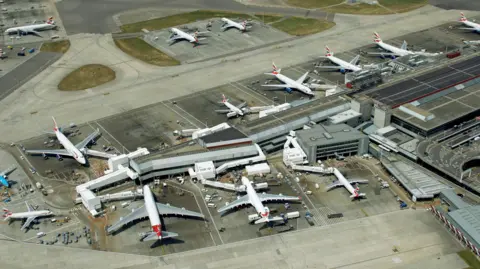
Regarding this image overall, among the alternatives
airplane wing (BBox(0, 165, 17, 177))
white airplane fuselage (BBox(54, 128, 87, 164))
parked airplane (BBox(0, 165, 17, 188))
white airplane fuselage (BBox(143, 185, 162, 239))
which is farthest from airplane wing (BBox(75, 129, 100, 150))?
white airplane fuselage (BBox(143, 185, 162, 239))

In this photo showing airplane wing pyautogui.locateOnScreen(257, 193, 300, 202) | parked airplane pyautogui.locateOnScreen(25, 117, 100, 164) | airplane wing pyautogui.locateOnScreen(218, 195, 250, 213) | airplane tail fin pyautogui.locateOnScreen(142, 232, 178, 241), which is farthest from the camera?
parked airplane pyautogui.locateOnScreen(25, 117, 100, 164)

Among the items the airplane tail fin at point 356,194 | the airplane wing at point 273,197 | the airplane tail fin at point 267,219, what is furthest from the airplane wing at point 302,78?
the airplane tail fin at point 267,219

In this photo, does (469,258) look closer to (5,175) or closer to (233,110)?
(233,110)

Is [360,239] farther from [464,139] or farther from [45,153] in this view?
[45,153]

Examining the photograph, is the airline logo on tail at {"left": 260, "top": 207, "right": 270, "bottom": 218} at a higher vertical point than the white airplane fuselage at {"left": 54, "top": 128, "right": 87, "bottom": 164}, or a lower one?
lower

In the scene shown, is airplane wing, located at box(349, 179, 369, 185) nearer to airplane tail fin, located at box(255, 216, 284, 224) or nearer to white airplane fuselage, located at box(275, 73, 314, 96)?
airplane tail fin, located at box(255, 216, 284, 224)

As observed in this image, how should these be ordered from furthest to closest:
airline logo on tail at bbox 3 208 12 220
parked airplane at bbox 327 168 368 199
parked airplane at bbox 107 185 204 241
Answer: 1. parked airplane at bbox 327 168 368 199
2. airline logo on tail at bbox 3 208 12 220
3. parked airplane at bbox 107 185 204 241

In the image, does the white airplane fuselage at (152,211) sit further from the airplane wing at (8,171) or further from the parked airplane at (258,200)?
the airplane wing at (8,171)
